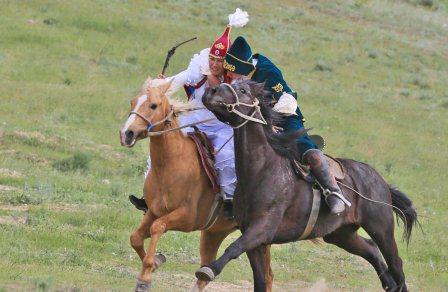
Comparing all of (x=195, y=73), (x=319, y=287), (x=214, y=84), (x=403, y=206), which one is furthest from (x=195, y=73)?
(x=319, y=287)

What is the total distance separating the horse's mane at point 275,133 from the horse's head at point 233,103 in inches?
5.1

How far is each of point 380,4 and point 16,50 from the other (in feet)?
91.2

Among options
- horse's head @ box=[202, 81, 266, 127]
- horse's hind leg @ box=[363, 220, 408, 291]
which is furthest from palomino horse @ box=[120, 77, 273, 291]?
horse's hind leg @ box=[363, 220, 408, 291]

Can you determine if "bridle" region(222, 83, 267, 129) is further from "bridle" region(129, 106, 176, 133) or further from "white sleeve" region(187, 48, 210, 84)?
"white sleeve" region(187, 48, 210, 84)

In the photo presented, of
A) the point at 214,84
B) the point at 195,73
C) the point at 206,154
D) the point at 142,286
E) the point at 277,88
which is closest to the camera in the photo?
the point at 142,286

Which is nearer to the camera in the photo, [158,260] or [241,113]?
[241,113]

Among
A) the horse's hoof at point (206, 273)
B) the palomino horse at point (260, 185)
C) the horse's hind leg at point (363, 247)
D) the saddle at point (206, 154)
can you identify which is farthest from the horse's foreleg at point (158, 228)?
the horse's hind leg at point (363, 247)

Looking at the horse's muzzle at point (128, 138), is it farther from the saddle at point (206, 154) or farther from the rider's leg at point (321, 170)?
the rider's leg at point (321, 170)

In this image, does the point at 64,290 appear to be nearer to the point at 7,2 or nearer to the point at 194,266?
the point at 194,266

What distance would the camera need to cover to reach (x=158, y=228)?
32.2 feet

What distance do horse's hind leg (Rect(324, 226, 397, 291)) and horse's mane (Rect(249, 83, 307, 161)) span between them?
5.41ft

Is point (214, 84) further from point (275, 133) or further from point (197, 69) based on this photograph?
point (275, 133)

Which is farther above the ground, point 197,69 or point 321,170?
point 197,69

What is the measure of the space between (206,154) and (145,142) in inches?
507
